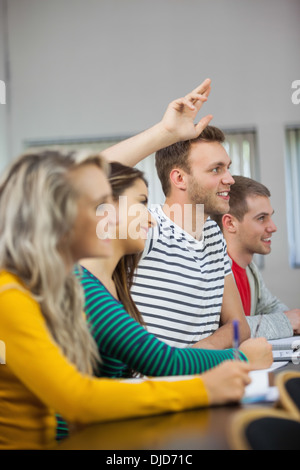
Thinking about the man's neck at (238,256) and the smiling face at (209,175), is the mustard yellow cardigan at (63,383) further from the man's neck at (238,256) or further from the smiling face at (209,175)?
the man's neck at (238,256)

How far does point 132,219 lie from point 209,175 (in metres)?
0.80

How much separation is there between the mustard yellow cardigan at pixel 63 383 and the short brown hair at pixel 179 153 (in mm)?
1164

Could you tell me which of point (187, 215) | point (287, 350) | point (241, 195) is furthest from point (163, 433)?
point (241, 195)

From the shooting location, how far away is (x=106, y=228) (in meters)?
1.09

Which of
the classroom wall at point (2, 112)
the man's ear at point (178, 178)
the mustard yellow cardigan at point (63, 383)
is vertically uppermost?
the classroom wall at point (2, 112)

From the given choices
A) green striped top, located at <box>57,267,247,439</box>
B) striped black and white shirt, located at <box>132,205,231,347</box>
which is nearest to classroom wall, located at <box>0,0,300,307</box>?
striped black and white shirt, located at <box>132,205,231,347</box>

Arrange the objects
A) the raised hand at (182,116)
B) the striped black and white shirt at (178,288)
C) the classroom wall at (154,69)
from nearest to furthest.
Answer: the raised hand at (182,116) → the striped black and white shirt at (178,288) → the classroom wall at (154,69)

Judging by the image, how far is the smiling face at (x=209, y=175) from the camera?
1.87 meters

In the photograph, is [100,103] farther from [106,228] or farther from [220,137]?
[106,228]

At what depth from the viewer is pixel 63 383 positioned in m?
0.75

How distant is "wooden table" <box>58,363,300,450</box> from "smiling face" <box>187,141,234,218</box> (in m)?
1.13

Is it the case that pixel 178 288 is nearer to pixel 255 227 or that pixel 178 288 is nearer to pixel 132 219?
pixel 132 219

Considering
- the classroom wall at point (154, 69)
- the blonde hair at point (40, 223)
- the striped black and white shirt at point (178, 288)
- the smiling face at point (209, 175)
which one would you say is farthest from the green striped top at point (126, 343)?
the classroom wall at point (154, 69)

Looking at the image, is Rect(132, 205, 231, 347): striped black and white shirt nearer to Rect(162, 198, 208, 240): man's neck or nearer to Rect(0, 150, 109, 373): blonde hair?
Rect(162, 198, 208, 240): man's neck
